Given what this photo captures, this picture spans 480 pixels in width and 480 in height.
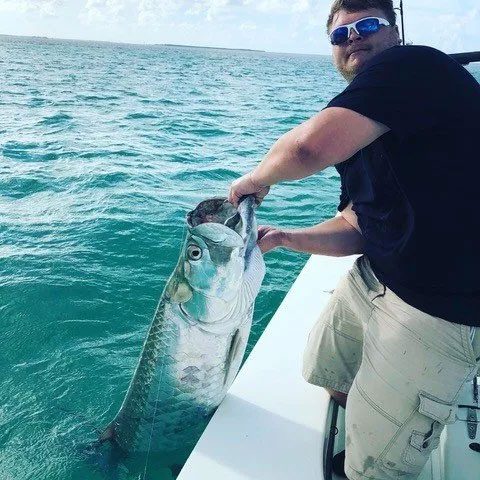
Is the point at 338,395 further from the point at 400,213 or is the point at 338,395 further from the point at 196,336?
the point at 400,213

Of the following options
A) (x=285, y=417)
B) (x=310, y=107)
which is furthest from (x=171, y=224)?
(x=310, y=107)

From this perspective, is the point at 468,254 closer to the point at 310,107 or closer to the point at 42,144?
the point at 42,144

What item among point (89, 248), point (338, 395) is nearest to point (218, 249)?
point (338, 395)

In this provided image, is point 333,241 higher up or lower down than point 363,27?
lower down

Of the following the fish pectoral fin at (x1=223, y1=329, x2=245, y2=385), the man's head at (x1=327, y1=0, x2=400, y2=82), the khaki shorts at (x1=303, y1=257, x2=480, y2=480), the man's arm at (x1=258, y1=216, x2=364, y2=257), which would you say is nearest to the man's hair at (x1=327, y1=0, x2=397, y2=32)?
the man's head at (x1=327, y1=0, x2=400, y2=82)

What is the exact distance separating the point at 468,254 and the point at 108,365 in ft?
9.57

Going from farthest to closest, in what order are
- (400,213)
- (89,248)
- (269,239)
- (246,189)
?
(89,248)
(269,239)
(246,189)
(400,213)

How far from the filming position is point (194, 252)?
7.19 feet

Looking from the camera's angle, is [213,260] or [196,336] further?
[196,336]

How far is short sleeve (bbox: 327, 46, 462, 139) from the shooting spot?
1.68 m

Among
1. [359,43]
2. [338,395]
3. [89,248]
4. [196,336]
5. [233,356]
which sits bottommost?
[89,248]

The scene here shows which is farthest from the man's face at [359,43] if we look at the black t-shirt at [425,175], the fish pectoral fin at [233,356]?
the fish pectoral fin at [233,356]

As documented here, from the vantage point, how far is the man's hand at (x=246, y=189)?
2139 mm

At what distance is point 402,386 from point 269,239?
0.91 metres
